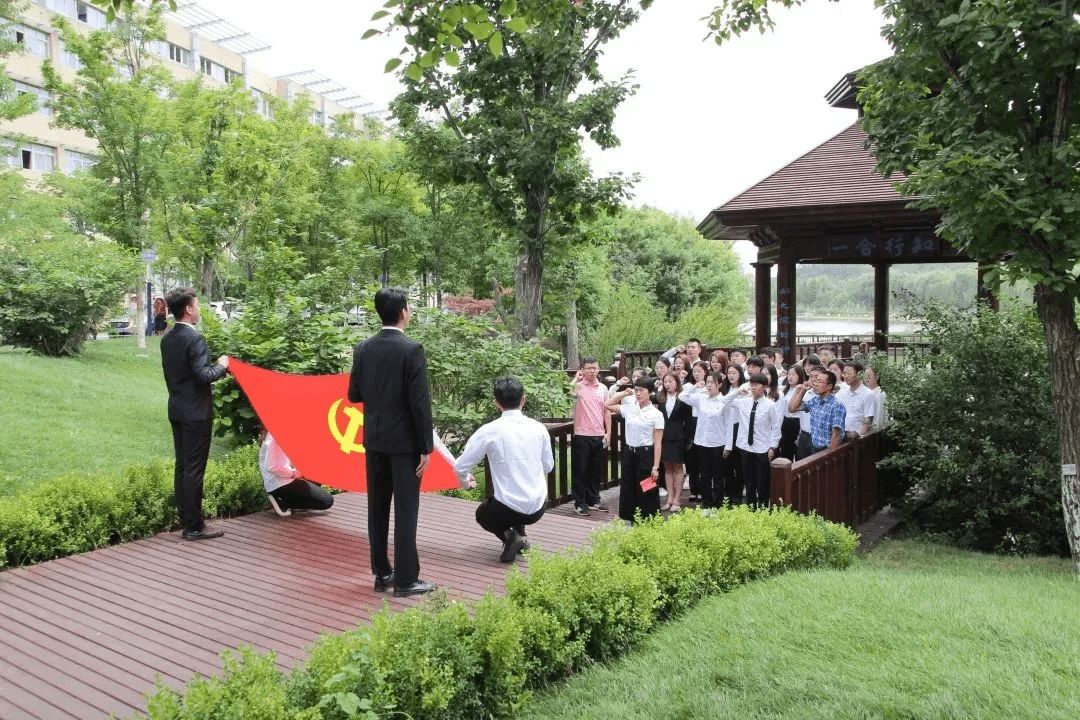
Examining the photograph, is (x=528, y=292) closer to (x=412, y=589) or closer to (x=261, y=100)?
(x=412, y=589)

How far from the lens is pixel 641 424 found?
319 inches

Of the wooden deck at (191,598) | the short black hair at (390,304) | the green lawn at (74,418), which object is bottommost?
the wooden deck at (191,598)

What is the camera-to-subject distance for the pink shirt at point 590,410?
8695mm

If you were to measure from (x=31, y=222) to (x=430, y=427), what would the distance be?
1674 cm

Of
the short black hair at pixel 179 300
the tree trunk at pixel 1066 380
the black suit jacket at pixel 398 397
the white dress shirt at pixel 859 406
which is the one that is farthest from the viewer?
the white dress shirt at pixel 859 406

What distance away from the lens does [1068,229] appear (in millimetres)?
6215

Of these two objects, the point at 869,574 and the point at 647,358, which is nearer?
the point at 869,574

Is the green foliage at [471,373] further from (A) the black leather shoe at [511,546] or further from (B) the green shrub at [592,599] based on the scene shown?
(B) the green shrub at [592,599]

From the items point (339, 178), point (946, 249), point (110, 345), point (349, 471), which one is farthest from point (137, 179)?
point (946, 249)

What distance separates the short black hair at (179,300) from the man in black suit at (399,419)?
5.66 feet

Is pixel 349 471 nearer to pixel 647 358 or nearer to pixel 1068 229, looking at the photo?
A: pixel 1068 229

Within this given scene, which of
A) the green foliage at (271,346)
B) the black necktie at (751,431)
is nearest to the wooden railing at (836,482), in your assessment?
the black necktie at (751,431)

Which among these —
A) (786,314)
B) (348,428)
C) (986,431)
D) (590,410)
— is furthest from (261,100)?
(986,431)

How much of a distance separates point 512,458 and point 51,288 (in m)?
11.8
